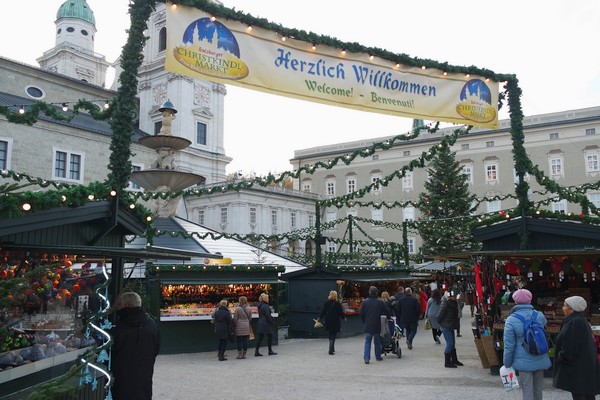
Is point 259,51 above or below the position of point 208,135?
below

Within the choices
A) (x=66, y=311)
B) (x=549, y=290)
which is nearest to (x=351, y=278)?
(x=549, y=290)

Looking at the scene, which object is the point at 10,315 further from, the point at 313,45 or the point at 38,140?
the point at 38,140

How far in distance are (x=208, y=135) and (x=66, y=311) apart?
5162cm

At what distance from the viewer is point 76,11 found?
239ft

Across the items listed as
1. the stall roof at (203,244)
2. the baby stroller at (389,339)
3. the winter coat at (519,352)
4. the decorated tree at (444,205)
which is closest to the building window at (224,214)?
the decorated tree at (444,205)

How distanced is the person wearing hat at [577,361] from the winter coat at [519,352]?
0.71 feet

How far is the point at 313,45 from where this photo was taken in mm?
9711

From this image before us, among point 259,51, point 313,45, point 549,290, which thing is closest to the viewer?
point 259,51

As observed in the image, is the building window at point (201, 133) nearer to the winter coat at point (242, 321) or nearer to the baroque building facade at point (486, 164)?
the baroque building facade at point (486, 164)

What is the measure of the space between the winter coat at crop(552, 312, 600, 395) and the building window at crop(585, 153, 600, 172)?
53399 mm

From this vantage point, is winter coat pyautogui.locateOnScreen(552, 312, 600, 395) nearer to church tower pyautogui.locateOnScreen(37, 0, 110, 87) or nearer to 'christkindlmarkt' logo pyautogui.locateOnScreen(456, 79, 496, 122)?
'christkindlmarkt' logo pyautogui.locateOnScreen(456, 79, 496, 122)

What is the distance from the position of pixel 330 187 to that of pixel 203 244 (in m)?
46.9

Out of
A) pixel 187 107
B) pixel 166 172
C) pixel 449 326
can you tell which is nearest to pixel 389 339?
pixel 449 326

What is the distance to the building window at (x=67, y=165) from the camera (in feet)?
139
